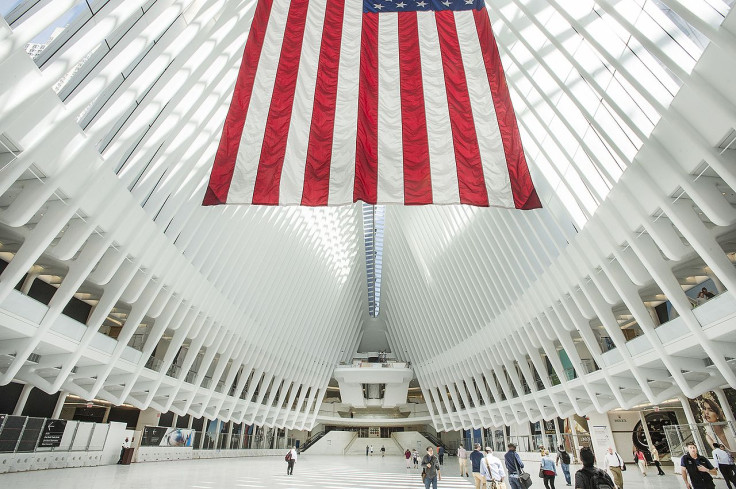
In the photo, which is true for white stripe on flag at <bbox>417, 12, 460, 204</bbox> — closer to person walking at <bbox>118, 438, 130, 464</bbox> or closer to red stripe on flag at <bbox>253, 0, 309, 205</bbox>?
red stripe on flag at <bbox>253, 0, 309, 205</bbox>

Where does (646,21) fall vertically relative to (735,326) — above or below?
above

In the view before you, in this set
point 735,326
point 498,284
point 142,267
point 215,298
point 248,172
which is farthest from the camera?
point 498,284

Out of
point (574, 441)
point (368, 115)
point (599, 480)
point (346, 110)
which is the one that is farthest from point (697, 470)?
point (574, 441)

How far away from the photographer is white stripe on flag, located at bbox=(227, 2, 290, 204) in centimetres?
764

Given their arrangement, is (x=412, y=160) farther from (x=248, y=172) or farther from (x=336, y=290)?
(x=336, y=290)

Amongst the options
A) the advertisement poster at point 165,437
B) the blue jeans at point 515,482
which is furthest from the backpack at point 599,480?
the advertisement poster at point 165,437

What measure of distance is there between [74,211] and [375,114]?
338 inches

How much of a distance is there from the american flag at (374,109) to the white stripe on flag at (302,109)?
2 cm

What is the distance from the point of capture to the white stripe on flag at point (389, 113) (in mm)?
7598

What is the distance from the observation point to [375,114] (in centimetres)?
802

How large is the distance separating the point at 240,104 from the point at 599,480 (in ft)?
25.8

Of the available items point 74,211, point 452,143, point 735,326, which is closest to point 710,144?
point 735,326

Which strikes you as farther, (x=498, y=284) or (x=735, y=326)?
(x=498, y=284)

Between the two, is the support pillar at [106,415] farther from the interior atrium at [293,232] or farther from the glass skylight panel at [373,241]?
the glass skylight panel at [373,241]
